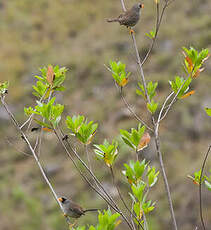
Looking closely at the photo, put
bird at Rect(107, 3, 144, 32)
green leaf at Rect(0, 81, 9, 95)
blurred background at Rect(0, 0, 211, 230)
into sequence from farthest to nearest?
blurred background at Rect(0, 0, 211, 230) < bird at Rect(107, 3, 144, 32) < green leaf at Rect(0, 81, 9, 95)

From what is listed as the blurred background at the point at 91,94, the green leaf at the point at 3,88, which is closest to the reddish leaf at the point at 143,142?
the green leaf at the point at 3,88

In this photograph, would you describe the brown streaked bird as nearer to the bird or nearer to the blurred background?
the bird

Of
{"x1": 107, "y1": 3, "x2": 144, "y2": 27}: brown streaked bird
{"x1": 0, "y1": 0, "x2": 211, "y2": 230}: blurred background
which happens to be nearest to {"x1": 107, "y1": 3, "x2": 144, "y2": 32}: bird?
{"x1": 107, "y1": 3, "x2": 144, "y2": 27}: brown streaked bird

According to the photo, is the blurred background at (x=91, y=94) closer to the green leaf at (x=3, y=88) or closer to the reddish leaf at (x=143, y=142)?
the green leaf at (x=3, y=88)

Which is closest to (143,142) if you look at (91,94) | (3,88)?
(3,88)

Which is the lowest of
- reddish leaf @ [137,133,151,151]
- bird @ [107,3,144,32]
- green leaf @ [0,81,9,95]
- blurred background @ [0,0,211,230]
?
blurred background @ [0,0,211,230]

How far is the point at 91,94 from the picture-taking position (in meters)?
11.4

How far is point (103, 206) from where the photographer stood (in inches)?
269

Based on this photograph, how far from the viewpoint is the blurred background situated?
7078 mm

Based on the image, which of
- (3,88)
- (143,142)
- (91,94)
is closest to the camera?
(143,142)

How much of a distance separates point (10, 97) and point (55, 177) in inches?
180

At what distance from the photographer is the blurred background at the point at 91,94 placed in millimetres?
7078

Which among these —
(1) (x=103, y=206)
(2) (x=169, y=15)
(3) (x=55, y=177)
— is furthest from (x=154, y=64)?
(1) (x=103, y=206)

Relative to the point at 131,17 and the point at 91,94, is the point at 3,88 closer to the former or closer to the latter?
the point at 131,17
